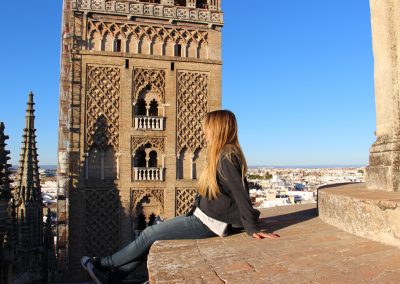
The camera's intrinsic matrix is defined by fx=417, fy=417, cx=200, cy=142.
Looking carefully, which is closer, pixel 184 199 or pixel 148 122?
pixel 148 122

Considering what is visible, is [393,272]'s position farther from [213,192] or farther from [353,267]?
[213,192]

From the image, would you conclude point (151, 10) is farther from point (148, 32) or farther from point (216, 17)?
point (216, 17)

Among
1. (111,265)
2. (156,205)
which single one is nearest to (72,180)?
(156,205)

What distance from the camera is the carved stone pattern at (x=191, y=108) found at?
16516mm

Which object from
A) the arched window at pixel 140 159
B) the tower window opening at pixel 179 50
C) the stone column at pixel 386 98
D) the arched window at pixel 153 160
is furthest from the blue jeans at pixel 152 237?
the tower window opening at pixel 179 50

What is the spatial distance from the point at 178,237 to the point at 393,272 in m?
1.85

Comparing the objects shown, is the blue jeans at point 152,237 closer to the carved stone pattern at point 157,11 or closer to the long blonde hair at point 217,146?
the long blonde hair at point 217,146

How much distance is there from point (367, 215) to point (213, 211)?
50.2 inches

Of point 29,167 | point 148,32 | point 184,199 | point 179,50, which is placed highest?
point 148,32

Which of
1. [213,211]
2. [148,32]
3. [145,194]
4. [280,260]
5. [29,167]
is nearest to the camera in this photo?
[280,260]

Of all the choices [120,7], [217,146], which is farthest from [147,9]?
[217,146]

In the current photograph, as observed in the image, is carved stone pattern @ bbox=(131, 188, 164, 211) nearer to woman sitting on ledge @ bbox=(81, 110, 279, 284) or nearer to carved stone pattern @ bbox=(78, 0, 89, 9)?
carved stone pattern @ bbox=(78, 0, 89, 9)

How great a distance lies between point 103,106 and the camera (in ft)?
51.7

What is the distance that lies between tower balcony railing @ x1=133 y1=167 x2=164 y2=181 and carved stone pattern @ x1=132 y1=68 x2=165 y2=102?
8.91ft
